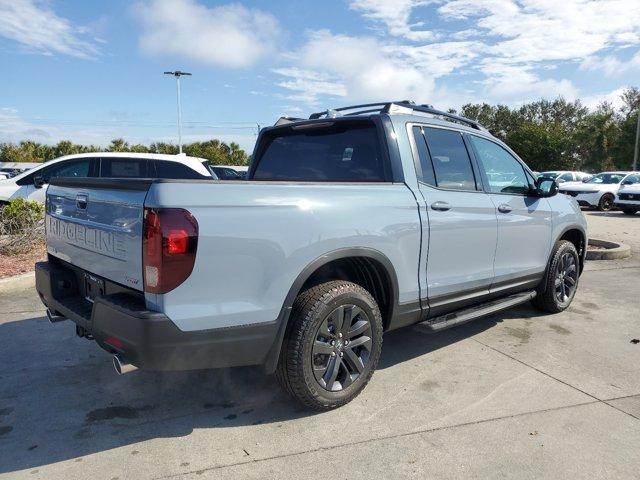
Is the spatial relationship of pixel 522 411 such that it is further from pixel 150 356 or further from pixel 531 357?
pixel 150 356

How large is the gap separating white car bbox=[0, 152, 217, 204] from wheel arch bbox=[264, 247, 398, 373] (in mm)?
6417

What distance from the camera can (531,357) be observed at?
423 cm

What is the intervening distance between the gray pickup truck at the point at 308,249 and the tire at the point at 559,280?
449mm

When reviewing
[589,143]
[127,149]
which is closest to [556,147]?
[589,143]

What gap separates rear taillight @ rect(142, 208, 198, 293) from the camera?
8.14ft

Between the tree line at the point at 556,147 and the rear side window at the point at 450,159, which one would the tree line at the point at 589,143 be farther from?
the rear side window at the point at 450,159

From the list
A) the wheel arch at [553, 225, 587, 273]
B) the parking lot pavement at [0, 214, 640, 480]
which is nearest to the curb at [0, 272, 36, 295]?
the parking lot pavement at [0, 214, 640, 480]

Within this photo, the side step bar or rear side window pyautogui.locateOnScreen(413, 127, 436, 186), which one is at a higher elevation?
rear side window pyautogui.locateOnScreen(413, 127, 436, 186)

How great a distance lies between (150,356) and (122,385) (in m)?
1.30

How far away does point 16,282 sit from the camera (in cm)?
620

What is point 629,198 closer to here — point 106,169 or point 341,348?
point 106,169

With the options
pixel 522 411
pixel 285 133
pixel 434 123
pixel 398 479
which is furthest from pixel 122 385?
pixel 434 123

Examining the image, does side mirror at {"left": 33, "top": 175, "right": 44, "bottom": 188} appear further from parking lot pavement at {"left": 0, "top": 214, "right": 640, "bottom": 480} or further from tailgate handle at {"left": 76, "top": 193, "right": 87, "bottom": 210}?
tailgate handle at {"left": 76, "top": 193, "right": 87, "bottom": 210}

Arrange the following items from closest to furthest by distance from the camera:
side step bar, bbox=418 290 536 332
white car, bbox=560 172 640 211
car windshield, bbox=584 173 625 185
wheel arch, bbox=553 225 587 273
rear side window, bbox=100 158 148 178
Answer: side step bar, bbox=418 290 536 332, wheel arch, bbox=553 225 587 273, rear side window, bbox=100 158 148 178, white car, bbox=560 172 640 211, car windshield, bbox=584 173 625 185
